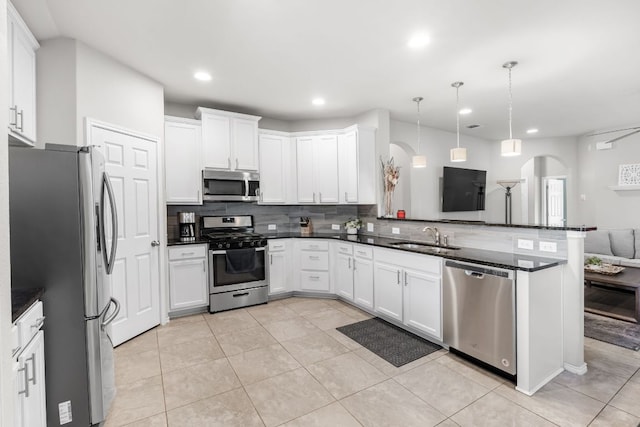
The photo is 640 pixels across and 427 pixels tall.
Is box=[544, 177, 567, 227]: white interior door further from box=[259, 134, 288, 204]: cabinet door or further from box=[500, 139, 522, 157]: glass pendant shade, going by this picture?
box=[259, 134, 288, 204]: cabinet door

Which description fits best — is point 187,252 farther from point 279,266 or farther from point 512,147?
point 512,147

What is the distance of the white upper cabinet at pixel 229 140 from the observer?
4078 mm

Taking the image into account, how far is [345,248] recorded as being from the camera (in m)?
4.18

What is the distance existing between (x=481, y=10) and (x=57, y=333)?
3.41 metres

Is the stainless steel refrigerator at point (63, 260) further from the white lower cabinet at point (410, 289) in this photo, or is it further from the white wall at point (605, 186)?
the white wall at point (605, 186)

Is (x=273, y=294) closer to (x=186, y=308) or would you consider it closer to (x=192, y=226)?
(x=186, y=308)

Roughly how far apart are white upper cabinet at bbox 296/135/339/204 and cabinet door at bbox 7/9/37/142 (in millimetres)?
3018

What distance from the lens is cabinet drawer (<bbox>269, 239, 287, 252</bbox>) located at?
437cm

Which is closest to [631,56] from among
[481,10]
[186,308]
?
[481,10]

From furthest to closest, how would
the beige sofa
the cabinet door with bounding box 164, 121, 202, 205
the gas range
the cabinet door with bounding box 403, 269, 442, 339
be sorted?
the beige sofa, the gas range, the cabinet door with bounding box 164, 121, 202, 205, the cabinet door with bounding box 403, 269, 442, 339

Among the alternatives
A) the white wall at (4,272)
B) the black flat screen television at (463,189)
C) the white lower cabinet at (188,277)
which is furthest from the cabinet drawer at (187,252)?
the black flat screen television at (463,189)

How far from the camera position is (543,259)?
2535 mm

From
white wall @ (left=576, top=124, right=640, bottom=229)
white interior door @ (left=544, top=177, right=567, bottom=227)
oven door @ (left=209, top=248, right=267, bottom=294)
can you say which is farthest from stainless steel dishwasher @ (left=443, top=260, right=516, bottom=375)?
white interior door @ (left=544, top=177, right=567, bottom=227)

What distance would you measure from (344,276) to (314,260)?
0.53 m
